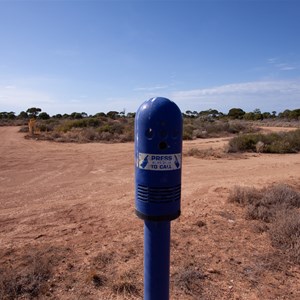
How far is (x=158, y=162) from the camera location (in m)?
1.96

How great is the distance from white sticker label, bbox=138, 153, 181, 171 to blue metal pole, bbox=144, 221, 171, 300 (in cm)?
35

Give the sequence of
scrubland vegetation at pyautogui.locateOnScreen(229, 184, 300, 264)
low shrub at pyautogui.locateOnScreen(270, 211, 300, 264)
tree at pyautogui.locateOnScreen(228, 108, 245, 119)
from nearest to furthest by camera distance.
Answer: low shrub at pyautogui.locateOnScreen(270, 211, 300, 264), scrubland vegetation at pyautogui.locateOnScreen(229, 184, 300, 264), tree at pyautogui.locateOnScreen(228, 108, 245, 119)

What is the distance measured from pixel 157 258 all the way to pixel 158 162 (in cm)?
62

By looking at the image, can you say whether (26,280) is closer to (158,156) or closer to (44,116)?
(158,156)

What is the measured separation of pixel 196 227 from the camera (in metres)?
4.98

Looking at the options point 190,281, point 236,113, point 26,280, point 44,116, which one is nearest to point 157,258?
point 190,281

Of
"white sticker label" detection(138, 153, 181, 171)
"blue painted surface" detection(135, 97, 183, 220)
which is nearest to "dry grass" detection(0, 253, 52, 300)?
"blue painted surface" detection(135, 97, 183, 220)

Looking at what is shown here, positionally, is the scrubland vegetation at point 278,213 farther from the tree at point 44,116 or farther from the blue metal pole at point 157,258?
the tree at point 44,116

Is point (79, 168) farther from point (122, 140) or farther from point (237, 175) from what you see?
point (122, 140)

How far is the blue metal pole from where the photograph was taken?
6.63 ft

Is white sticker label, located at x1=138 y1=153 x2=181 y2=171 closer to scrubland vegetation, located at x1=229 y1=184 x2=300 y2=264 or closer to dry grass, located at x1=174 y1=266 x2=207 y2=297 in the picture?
dry grass, located at x1=174 y1=266 x2=207 y2=297

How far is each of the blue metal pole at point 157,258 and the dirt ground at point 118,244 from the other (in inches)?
48.2

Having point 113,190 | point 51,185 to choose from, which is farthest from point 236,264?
point 51,185

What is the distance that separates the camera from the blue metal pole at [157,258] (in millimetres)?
2021
